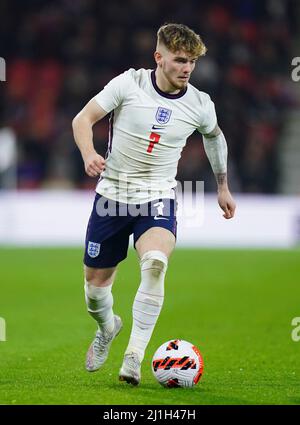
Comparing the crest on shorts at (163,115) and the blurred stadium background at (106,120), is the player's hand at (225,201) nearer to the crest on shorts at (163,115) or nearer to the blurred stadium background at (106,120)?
the crest on shorts at (163,115)

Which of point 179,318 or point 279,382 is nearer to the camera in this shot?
point 279,382

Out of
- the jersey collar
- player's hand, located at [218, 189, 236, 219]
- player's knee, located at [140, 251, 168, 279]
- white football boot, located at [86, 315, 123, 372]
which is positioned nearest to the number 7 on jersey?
the jersey collar

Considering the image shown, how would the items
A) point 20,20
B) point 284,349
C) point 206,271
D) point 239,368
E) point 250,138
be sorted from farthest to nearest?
point 20,20 → point 250,138 → point 206,271 → point 284,349 → point 239,368

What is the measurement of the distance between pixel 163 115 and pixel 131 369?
1777mm

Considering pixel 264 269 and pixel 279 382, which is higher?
pixel 279 382

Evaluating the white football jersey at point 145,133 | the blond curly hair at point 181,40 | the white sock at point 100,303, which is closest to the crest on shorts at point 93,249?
the white sock at point 100,303

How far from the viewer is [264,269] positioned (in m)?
15.9

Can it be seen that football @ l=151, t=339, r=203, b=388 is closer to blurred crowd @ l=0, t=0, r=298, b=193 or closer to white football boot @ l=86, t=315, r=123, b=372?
white football boot @ l=86, t=315, r=123, b=372

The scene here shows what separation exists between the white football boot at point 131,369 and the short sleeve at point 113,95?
1.67 m

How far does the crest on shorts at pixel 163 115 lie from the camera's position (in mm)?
6859

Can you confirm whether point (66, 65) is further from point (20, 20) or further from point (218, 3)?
point (218, 3)

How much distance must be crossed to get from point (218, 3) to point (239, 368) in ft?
55.8
